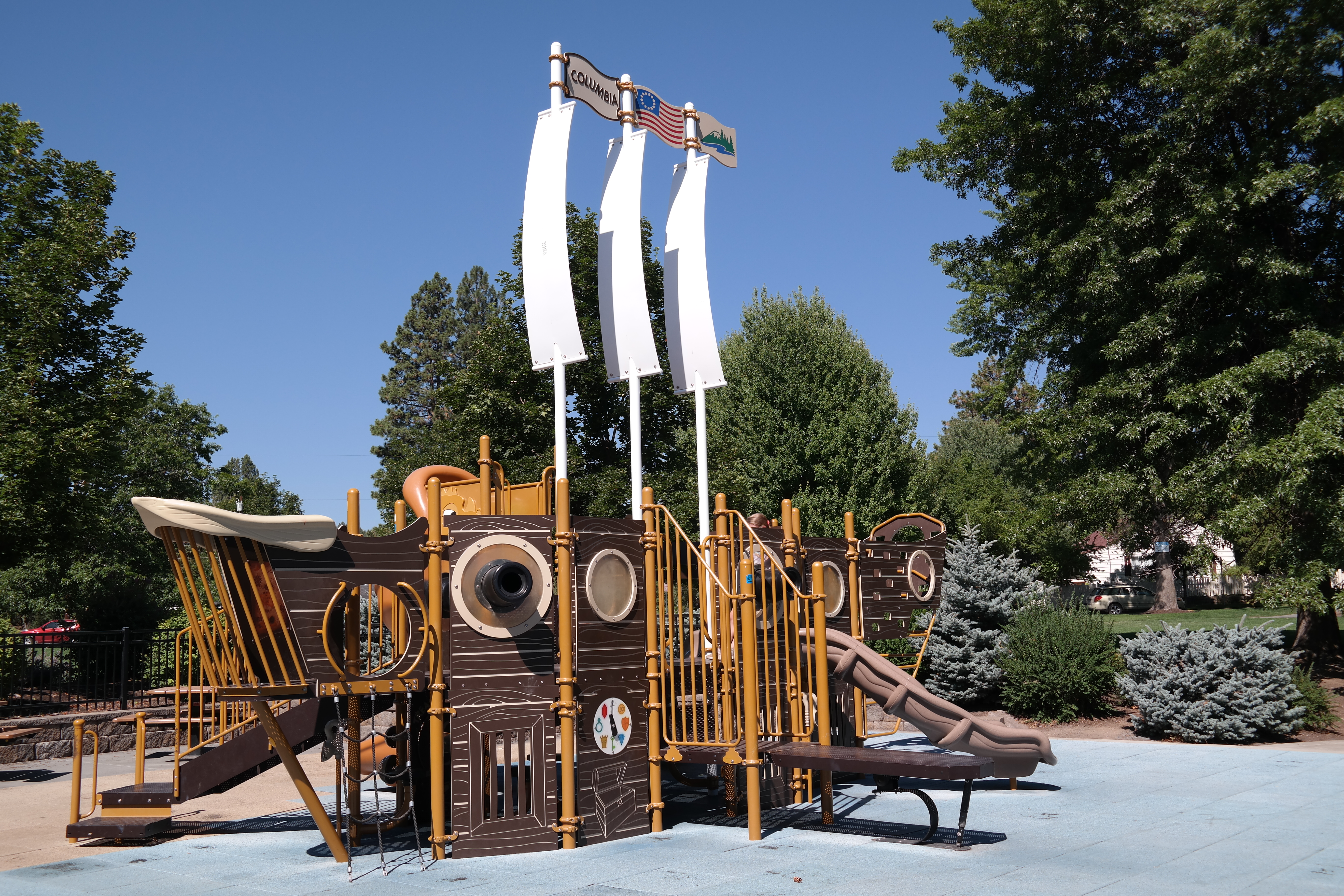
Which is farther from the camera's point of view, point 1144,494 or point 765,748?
point 1144,494

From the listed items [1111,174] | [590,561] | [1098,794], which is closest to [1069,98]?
[1111,174]

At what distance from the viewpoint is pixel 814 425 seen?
30.4 m

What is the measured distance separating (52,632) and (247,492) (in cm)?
4068

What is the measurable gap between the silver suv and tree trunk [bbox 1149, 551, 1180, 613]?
6.34 ft

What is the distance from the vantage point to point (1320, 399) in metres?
15.7

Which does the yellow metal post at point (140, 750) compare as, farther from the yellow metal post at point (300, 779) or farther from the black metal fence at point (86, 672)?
the black metal fence at point (86, 672)

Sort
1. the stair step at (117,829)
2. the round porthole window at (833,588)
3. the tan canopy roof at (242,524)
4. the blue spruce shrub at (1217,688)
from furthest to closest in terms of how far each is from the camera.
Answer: the blue spruce shrub at (1217,688) → the round porthole window at (833,588) → the stair step at (117,829) → the tan canopy roof at (242,524)

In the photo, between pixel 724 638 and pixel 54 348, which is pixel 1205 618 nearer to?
pixel 724 638

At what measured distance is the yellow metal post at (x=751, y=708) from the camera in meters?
8.51

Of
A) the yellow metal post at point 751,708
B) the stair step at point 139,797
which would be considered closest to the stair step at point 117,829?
the stair step at point 139,797

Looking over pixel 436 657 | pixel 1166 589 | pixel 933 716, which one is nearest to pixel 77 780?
pixel 436 657

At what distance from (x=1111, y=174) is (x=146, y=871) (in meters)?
19.7

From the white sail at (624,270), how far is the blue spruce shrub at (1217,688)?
9.05 metres

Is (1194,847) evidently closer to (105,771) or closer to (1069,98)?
(105,771)
